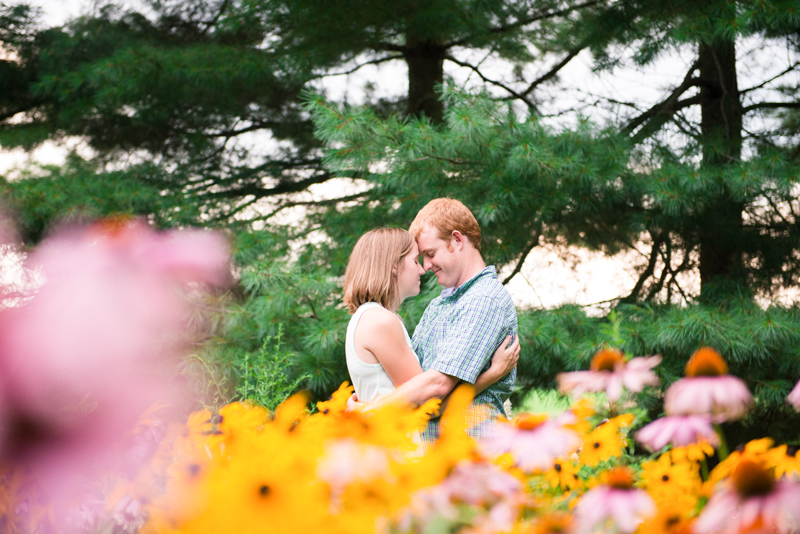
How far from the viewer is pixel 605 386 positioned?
0.67 metres

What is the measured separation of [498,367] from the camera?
54.4 inches

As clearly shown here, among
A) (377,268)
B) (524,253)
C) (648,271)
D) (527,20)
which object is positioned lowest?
(648,271)

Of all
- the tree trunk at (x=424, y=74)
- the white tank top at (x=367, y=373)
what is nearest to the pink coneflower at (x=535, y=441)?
the white tank top at (x=367, y=373)

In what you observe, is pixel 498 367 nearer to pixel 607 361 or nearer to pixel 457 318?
pixel 457 318

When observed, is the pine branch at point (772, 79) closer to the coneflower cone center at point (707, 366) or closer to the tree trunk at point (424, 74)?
the tree trunk at point (424, 74)

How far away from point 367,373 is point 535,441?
2.73ft

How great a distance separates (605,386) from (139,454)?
1.77 feet

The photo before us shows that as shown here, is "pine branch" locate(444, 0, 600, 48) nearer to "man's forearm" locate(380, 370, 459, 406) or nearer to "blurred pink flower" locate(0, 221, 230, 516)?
"man's forearm" locate(380, 370, 459, 406)

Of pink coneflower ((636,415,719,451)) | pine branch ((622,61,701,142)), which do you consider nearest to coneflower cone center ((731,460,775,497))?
pink coneflower ((636,415,719,451))

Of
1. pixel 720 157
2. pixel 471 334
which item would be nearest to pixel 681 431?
pixel 471 334

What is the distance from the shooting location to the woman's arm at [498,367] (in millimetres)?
1379

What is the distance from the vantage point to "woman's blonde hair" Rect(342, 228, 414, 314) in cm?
144

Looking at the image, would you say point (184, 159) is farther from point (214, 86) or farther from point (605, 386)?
point (605, 386)

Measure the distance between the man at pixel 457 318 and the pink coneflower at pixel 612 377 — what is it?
607mm
